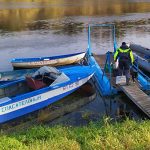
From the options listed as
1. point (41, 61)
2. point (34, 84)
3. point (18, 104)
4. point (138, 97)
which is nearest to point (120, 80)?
point (138, 97)

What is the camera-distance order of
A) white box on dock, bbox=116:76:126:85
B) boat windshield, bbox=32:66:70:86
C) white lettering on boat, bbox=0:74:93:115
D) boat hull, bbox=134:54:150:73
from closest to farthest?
white lettering on boat, bbox=0:74:93:115, white box on dock, bbox=116:76:126:85, boat windshield, bbox=32:66:70:86, boat hull, bbox=134:54:150:73

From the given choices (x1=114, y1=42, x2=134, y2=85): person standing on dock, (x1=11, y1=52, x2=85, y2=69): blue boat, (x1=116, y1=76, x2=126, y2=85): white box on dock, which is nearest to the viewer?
(x1=114, y1=42, x2=134, y2=85): person standing on dock

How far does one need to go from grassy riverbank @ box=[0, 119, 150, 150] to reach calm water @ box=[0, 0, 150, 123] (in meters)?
4.82

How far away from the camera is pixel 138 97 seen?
14664mm

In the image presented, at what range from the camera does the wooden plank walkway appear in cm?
1343

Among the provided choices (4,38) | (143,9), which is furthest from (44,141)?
(143,9)

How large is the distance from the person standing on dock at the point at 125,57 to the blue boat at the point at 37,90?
2258 millimetres

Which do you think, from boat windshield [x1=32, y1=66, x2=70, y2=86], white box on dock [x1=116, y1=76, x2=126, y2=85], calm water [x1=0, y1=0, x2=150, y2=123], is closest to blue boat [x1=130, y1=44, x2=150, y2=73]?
white box on dock [x1=116, y1=76, x2=126, y2=85]

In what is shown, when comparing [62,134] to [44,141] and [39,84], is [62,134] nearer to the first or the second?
[44,141]

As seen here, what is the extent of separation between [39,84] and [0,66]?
1072 centimetres

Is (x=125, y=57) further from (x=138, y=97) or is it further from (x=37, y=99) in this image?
(x=37, y=99)

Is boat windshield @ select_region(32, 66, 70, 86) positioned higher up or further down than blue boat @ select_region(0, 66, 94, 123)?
higher up

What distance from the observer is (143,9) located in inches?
2435

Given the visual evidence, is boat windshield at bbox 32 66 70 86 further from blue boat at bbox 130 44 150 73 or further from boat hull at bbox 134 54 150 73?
boat hull at bbox 134 54 150 73
